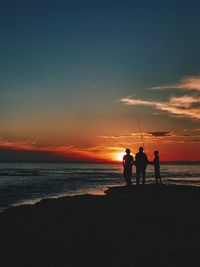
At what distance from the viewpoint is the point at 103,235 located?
9.18m

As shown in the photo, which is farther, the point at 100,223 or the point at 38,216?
the point at 38,216

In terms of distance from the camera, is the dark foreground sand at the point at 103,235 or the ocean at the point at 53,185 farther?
the ocean at the point at 53,185

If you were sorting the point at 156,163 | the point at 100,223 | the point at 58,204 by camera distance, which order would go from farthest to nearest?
the point at 156,163 < the point at 58,204 < the point at 100,223

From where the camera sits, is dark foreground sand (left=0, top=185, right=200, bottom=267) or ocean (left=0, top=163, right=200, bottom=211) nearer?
dark foreground sand (left=0, top=185, right=200, bottom=267)

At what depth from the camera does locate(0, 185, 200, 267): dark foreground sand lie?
7172 mm

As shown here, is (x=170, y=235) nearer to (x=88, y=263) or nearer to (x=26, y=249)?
(x=88, y=263)

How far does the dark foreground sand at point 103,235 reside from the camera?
7.17m

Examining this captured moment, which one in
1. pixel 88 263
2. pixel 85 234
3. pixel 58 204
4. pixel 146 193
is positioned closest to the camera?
pixel 88 263

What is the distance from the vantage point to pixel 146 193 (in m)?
18.8

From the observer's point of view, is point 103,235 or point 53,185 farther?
point 53,185

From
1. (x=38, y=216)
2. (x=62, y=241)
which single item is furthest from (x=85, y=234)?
(x=38, y=216)

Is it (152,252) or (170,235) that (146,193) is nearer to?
(170,235)

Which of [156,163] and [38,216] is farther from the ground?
[156,163]

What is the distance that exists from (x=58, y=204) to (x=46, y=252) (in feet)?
28.5
